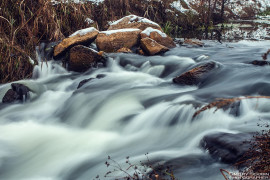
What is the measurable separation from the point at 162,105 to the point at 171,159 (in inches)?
60.6

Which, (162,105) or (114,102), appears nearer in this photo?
(162,105)

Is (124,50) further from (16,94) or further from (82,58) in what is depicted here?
(16,94)

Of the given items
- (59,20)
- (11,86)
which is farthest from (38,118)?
(59,20)

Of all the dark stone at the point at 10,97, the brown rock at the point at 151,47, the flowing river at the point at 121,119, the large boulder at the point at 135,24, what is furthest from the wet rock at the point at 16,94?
the large boulder at the point at 135,24

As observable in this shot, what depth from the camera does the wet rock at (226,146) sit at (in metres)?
2.47

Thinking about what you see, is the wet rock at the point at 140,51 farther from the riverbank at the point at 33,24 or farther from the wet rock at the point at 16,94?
the wet rock at the point at 16,94

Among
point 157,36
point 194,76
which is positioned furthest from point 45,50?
point 194,76

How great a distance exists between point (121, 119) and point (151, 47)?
135 inches

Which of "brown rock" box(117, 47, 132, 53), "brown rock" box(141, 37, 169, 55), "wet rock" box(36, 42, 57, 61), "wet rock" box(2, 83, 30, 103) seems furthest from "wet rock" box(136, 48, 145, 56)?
"wet rock" box(2, 83, 30, 103)

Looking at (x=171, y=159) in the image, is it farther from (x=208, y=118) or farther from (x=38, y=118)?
(x=38, y=118)

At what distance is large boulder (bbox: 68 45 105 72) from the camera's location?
626cm

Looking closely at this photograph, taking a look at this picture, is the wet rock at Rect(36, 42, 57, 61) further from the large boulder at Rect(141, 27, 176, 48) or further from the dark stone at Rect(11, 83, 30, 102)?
the large boulder at Rect(141, 27, 176, 48)

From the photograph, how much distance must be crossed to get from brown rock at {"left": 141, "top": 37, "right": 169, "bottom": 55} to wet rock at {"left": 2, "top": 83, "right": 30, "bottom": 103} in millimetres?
3228

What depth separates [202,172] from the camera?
2568mm
